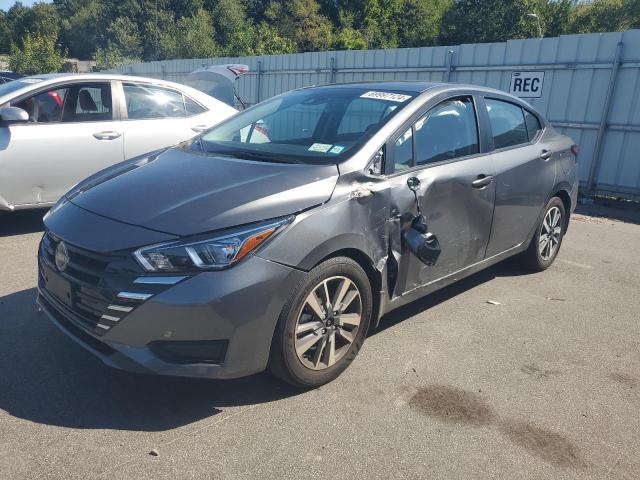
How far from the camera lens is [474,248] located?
160 inches

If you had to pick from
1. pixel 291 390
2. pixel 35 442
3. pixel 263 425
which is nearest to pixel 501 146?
pixel 291 390

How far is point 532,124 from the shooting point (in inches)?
195

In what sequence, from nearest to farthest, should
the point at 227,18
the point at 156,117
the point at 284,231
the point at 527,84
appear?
the point at 284,231 → the point at 156,117 → the point at 527,84 → the point at 227,18

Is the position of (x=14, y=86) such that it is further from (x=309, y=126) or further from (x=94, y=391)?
(x=94, y=391)

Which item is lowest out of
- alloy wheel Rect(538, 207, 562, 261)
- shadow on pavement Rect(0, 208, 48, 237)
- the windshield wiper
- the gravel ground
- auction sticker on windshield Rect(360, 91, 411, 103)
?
shadow on pavement Rect(0, 208, 48, 237)

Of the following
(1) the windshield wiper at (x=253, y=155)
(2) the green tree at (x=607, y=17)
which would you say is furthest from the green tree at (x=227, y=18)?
(1) the windshield wiper at (x=253, y=155)

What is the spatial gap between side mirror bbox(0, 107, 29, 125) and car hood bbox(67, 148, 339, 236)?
7.88 feet

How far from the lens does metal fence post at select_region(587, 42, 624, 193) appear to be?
336 inches

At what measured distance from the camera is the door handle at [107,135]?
19.0 ft

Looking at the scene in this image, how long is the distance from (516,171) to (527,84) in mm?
5794

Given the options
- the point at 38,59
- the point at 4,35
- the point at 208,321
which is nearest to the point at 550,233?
the point at 208,321

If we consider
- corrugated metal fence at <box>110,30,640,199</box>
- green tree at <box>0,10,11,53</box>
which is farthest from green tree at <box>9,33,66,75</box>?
green tree at <box>0,10,11,53</box>

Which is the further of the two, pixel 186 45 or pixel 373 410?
pixel 186 45

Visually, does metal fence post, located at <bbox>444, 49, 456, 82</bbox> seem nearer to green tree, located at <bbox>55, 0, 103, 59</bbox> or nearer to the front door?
the front door
